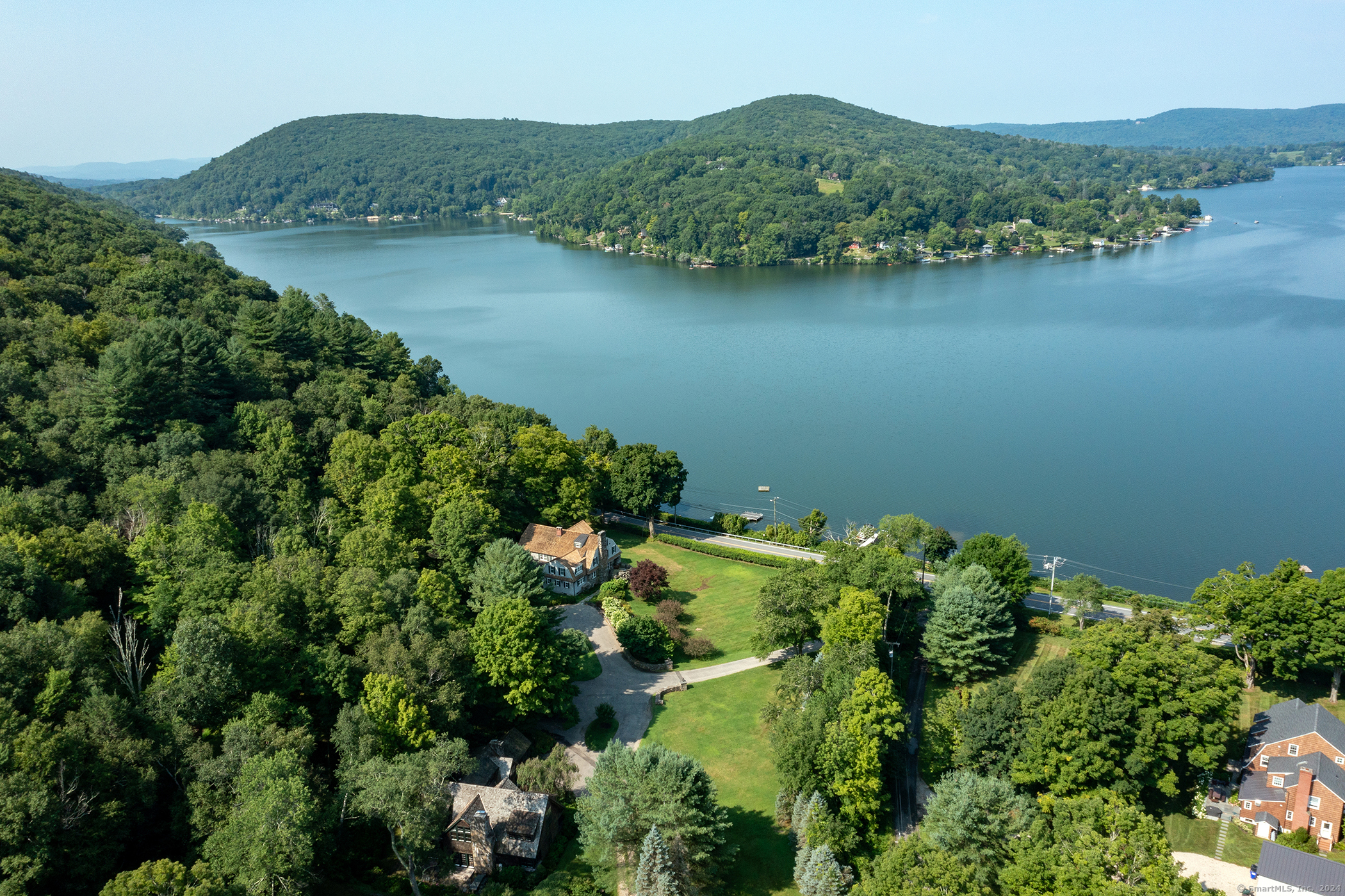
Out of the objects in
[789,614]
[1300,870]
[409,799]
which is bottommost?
[1300,870]

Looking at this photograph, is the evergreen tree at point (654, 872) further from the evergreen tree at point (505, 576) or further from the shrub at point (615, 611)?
the shrub at point (615, 611)

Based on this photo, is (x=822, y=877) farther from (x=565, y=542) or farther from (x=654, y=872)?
(x=565, y=542)

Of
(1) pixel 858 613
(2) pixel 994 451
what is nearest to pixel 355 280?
(2) pixel 994 451

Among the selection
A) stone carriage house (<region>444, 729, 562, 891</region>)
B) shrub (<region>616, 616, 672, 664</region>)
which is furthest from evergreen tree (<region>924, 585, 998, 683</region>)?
stone carriage house (<region>444, 729, 562, 891</region>)

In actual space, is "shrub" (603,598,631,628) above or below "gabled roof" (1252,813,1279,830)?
above

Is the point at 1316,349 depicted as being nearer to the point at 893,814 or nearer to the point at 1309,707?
the point at 1309,707

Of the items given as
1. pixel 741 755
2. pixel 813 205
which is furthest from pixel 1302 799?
pixel 813 205

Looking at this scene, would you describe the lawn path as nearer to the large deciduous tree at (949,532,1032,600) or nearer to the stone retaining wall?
the stone retaining wall
